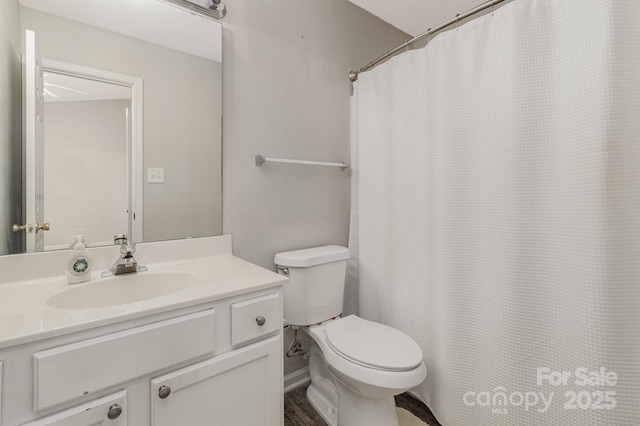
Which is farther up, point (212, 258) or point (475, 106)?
point (475, 106)

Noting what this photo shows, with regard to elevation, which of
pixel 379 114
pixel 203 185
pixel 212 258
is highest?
pixel 379 114

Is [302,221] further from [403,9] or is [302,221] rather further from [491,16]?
[403,9]

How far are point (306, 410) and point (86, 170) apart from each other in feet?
4.93

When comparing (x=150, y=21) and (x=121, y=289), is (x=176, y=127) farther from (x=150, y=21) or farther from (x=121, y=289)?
(x=121, y=289)

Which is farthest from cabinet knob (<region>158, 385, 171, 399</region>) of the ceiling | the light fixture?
the ceiling

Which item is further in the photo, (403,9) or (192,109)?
(403,9)

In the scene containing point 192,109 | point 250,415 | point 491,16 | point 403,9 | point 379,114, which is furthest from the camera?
point 403,9

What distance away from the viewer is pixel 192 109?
4.22 ft

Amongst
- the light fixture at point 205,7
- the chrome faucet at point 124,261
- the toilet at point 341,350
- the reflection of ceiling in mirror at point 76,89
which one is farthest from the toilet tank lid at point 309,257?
the light fixture at point 205,7

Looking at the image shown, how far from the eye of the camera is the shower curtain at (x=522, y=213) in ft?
2.87

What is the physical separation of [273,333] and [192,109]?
103cm

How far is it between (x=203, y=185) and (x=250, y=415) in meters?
0.94

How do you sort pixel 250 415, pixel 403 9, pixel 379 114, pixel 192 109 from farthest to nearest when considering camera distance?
pixel 403 9 → pixel 379 114 → pixel 192 109 → pixel 250 415

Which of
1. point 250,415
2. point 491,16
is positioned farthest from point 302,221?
point 491,16
